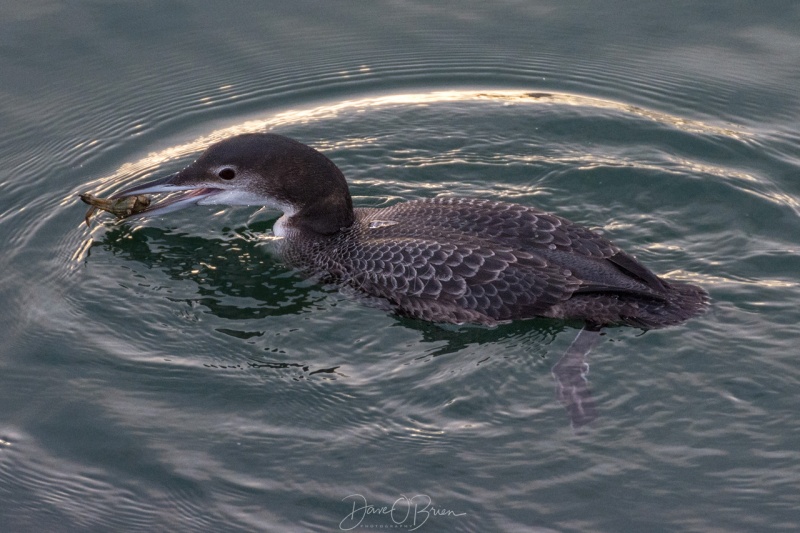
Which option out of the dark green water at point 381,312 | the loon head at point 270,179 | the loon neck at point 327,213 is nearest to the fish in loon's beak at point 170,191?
the loon head at point 270,179

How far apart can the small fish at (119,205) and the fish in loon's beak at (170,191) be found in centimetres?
5

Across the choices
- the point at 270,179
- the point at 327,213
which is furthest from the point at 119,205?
the point at 327,213

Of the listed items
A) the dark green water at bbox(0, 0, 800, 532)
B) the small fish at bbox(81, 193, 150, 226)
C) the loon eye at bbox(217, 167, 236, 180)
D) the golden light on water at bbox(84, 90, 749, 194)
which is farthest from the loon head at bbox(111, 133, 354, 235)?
the golden light on water at bbox(84, 90, 749, 194)

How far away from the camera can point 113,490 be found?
6285 mm

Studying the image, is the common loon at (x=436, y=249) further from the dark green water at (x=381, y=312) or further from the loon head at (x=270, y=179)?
the dark green water at (x=381, y=312)

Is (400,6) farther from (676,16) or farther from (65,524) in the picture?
(65,524)

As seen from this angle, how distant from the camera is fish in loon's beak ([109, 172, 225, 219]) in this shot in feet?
26.6

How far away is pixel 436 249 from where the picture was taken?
7.45m

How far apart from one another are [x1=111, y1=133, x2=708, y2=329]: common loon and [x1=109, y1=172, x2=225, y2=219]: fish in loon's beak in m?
0.01

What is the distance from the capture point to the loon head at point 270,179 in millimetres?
8047

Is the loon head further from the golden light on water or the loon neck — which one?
the golden light on water

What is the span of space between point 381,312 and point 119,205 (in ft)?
8.49

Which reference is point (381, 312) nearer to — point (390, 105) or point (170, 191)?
point (170, 191)

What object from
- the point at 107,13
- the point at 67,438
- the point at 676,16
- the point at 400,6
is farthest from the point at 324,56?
the point at 67,438
